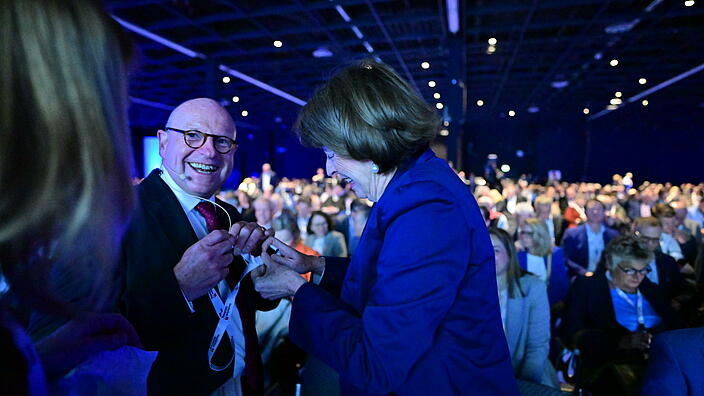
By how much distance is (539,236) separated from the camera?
→ 414 cm

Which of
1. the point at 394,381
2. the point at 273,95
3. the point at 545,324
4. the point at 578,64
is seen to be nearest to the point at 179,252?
the point at 394,381

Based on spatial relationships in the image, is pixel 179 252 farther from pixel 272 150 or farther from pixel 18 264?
pixel 272 150

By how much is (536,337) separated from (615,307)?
1.02 metres

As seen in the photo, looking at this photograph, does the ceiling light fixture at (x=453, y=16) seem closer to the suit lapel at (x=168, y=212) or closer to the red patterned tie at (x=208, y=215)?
the red patterned tie at (x=208, y=215)

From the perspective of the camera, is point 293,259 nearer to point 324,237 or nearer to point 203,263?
point 203,263

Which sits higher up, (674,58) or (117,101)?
(674,58)

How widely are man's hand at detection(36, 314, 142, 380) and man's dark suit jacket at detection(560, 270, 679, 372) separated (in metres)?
3.04

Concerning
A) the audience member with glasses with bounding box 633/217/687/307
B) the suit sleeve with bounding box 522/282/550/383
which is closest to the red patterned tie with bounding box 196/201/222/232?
the suit sleeve with bounding box 522/282/550/383

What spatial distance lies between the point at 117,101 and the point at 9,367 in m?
0.34

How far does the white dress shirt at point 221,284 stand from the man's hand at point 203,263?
12.2 inches

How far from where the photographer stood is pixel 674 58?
10758mm

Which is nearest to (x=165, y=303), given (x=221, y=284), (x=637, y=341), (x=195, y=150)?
(x=221, y=284)

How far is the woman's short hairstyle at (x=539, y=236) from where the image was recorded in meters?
4.12

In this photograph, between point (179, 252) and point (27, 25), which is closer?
point (27, 25)
